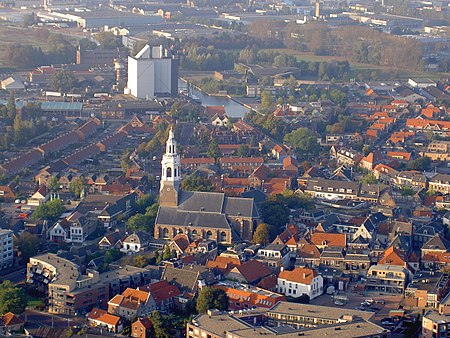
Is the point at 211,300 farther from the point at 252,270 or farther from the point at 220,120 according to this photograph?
the point at 220,120

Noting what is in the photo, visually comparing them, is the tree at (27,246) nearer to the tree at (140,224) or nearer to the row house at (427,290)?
the tree at (140,224)

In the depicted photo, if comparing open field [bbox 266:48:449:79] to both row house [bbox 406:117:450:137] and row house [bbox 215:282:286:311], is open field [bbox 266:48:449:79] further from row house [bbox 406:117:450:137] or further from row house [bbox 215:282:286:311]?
row house [bbox 215:282:286:311]

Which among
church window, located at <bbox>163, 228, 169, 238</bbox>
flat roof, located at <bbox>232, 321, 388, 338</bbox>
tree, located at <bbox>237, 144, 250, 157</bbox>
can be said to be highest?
flat roof, located at <bbox>232, 321, 388, 338</bbox>

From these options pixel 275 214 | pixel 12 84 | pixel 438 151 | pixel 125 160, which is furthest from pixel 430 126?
pixel 12 84

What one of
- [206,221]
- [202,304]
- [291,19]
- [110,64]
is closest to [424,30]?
[291,19]

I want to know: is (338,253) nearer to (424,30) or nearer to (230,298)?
(230,298)

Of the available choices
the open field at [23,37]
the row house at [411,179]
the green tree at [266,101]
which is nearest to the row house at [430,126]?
the green tree at [266,101]

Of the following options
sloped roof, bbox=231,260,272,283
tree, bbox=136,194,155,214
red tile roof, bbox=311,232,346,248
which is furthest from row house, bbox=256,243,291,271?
tree, bbox=136,194,155,214
